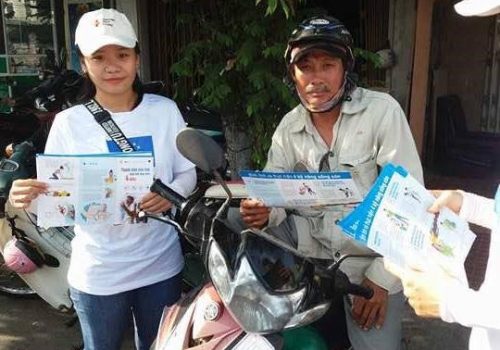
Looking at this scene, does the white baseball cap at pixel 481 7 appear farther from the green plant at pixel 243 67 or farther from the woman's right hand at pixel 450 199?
the green plant at pixel 243 67

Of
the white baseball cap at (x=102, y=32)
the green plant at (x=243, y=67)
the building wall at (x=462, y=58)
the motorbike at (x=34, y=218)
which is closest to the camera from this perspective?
the white baseball cap at (x=102, y=32)

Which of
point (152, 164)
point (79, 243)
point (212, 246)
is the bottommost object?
point (79, 243)

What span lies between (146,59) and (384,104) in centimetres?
403

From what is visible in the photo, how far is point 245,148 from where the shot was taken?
13.8ft

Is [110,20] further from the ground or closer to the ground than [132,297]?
further from the ground

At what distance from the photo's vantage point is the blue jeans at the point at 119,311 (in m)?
1.96

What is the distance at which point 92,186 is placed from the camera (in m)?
1.75

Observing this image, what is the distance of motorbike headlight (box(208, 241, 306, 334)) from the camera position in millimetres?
1458

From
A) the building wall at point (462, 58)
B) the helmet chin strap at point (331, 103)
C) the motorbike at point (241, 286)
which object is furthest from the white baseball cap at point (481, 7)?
the building wall at point (462, 58)

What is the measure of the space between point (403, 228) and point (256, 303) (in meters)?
0.43

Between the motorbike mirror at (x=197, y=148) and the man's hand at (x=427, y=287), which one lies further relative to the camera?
the motorbike mirror at (x=197, y=148)

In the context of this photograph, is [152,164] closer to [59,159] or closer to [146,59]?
[59,159]

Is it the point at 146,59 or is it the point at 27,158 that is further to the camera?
the point at 146,59

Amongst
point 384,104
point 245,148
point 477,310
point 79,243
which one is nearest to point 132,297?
point 79,243
